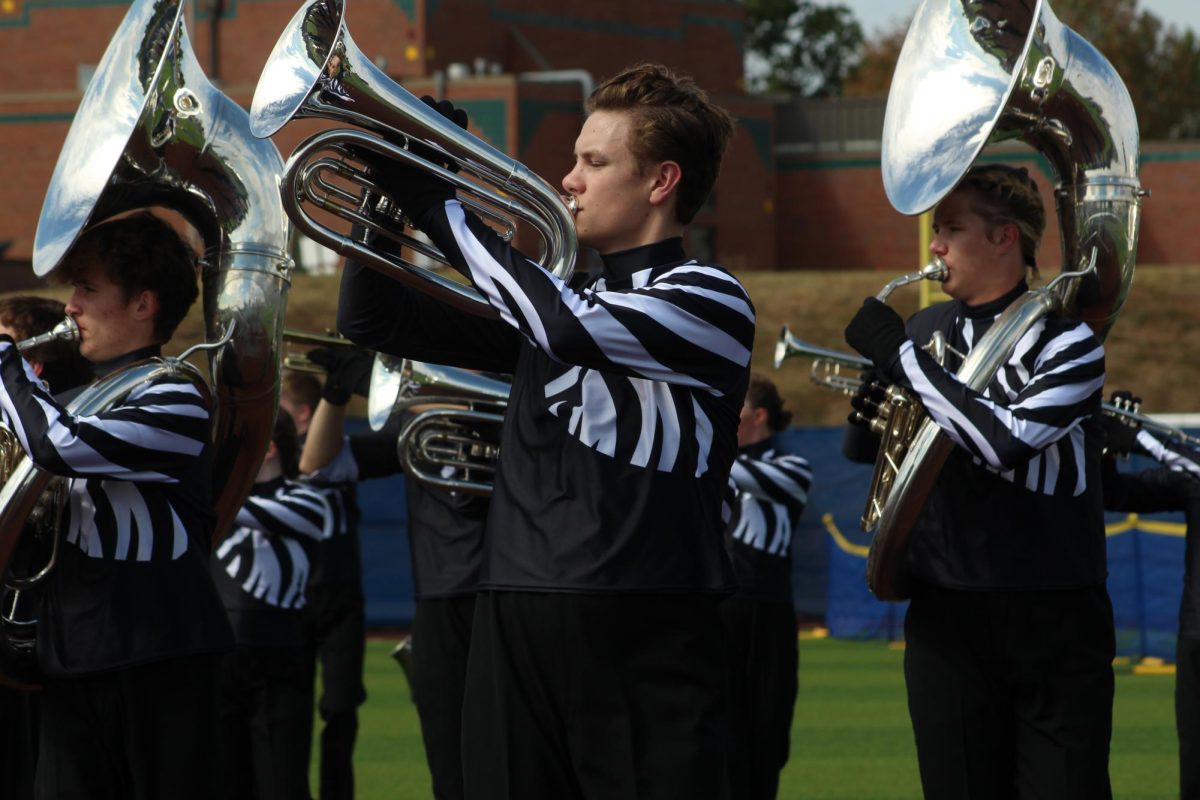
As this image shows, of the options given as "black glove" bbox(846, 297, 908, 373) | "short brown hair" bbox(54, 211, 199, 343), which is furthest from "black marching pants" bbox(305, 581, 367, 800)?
"black glove" bbox(846, 297, 908, 373)

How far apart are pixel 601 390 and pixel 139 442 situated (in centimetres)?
120

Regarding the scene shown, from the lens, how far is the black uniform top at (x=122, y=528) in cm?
371

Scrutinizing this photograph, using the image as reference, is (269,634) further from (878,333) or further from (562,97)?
(562,97)

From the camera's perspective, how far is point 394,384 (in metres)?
5.55

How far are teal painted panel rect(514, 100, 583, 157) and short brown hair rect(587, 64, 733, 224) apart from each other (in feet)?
77.3

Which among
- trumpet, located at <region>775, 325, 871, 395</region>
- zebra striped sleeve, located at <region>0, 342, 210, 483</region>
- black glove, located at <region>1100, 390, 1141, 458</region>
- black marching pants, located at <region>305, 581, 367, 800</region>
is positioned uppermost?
zebra striped sleeve, located at <region>0, 342, 210, 483</region>

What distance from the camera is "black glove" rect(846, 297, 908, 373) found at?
4.07 meters

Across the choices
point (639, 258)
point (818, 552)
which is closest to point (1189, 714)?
point (639, 258)

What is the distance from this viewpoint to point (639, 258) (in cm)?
325

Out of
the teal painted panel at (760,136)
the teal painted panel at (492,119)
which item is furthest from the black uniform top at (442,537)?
the teal painted panel at (760,136)

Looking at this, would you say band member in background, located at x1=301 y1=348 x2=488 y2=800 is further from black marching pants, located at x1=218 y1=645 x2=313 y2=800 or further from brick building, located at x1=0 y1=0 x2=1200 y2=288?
brick building, located at x1=0 y1=0 x2=1200 y2=288

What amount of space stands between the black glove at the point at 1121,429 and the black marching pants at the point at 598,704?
2706mm

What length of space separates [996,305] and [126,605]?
87.9 inches

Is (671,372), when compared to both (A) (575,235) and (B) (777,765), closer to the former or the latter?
(A) (575,235)
